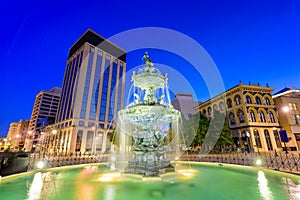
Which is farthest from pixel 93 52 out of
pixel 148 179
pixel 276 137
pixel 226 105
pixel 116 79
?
pixel 276 137

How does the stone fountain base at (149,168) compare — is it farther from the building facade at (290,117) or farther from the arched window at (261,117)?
the building facade at (290,117)

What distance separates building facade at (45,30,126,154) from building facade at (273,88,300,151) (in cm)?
4201

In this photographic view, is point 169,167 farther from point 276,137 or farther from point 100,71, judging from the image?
point 100,71

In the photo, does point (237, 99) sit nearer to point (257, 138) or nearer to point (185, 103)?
point (257, 138)

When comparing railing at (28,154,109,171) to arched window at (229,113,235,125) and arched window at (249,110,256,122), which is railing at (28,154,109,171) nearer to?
arched window at (229,113,235,125)

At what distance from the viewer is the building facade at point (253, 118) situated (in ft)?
99.5

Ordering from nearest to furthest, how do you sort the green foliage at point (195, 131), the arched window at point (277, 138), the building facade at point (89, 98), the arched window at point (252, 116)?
the green foliage at point (195, 131), the arched window at point (277, 138), the arched window at point (252, 116), the building facade at point (89, 98)

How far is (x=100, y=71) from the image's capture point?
53281 millimetres

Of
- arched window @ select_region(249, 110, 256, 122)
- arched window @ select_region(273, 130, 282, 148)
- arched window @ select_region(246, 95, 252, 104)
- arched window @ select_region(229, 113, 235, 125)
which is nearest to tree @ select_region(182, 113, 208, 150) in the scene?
arched window @ select_region(229, 113, 235, 125)

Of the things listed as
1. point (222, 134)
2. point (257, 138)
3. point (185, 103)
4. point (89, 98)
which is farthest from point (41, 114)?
point (257, 138)

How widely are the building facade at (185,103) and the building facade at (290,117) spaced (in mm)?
33152

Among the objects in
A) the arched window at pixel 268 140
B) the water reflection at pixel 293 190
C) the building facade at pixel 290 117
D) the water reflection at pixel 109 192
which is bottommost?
the water reflection at pixel 109 192

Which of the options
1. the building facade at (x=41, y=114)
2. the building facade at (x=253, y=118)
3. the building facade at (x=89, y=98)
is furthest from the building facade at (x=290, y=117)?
the building facade at (x=41, y=114)

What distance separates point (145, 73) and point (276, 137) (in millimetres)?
35502
